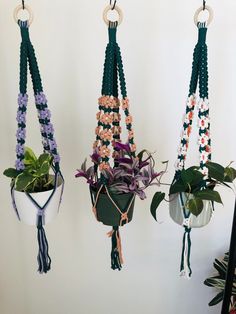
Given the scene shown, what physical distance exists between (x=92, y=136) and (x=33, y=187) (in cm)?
34

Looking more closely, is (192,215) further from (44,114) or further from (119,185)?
(44,114)

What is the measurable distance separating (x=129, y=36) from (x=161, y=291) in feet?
3.15

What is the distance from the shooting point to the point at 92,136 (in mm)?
1111

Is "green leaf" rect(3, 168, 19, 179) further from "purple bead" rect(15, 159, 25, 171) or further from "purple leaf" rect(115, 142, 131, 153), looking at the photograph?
"purple leaf" rect(115, 142, 131, 153)

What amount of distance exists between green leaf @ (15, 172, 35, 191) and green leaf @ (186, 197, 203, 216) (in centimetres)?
39

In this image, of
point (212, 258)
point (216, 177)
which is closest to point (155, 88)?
point (216, 177)

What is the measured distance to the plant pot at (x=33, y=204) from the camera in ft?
2.66

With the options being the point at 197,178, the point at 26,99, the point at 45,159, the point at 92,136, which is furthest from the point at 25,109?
the point at 197,178

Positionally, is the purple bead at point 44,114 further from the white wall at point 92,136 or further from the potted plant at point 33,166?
the white wall at point 92,136

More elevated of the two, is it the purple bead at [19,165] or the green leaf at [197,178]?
the purple bead at [19,165]

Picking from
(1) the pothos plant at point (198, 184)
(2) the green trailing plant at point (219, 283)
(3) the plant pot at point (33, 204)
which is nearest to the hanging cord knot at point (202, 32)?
(1) the pothos plant at point (198, 184)

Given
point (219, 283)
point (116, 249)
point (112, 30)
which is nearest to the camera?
point (112, 30)

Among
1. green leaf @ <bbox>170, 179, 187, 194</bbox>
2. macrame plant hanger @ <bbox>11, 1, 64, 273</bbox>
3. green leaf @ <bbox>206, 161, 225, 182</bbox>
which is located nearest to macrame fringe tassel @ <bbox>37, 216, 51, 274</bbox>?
macrame plant hanger @ <bbox>11, 1, 64, 273</bbox>

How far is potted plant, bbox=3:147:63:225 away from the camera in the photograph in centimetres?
79
